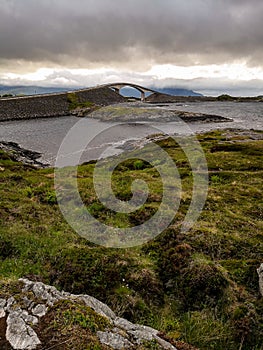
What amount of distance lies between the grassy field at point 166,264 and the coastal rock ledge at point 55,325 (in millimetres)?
875

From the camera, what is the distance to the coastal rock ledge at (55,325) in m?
4.88

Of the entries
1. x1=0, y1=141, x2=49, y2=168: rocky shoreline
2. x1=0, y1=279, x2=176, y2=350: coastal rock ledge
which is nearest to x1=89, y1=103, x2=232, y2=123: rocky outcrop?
x1=0, y1=141, x2=49, y2=168: rocky shoreline

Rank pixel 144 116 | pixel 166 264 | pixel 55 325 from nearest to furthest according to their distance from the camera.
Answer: pixel 55 325 → pixel 166 264 → pixel 144 116

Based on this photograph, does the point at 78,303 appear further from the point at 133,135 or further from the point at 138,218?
the point at 133,135

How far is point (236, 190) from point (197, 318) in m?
12.0

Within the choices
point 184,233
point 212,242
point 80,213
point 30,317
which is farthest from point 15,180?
point 30,317

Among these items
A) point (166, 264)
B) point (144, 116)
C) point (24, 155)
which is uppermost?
point (144, 116)

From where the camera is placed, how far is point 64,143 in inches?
2057

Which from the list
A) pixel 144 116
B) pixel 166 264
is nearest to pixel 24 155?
pixel 166 264

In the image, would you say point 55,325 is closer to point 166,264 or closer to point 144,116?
point 166,264

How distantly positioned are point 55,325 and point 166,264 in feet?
19.2

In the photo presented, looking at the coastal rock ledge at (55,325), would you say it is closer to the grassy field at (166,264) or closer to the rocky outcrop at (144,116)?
the grassy field at (166,264)

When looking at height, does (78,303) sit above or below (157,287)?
above

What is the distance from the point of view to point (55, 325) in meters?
5.21
